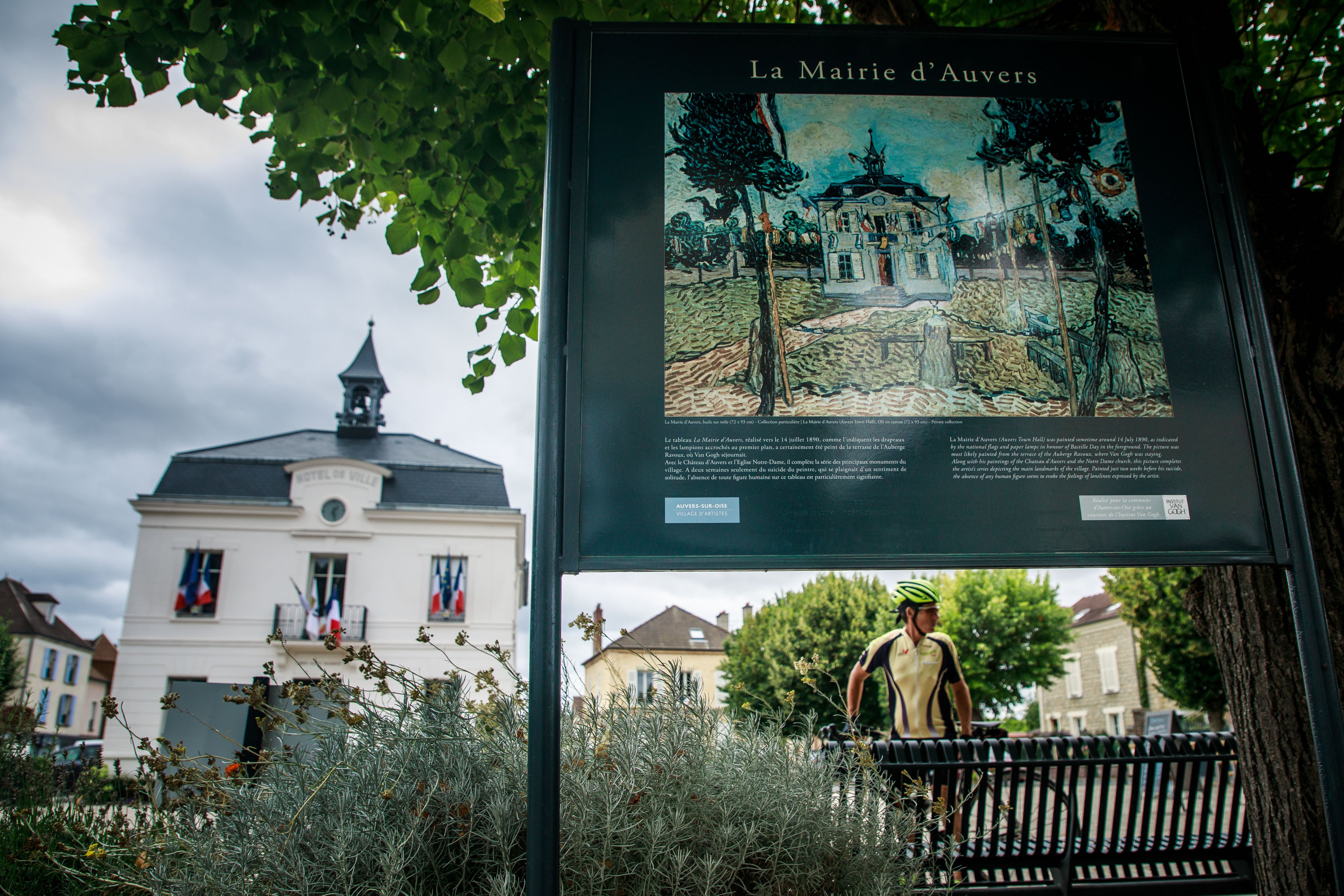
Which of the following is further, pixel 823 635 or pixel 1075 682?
pixel 1075 682

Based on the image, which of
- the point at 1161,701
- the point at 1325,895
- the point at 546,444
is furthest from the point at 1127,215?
the point at 1161,701

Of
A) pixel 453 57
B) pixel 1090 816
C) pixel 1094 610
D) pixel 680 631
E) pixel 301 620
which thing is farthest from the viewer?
pixel 1094 610

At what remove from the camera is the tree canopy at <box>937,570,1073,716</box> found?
31594 millimetres

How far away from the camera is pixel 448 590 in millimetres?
30703

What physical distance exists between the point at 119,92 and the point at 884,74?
11.0ft

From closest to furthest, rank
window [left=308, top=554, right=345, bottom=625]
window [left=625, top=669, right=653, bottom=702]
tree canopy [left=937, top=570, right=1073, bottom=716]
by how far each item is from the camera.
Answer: window [left=625, top=669, right=653, bottom=702]
window [left=308, top=554, right=345, bottom=625]
tree canopy [left=937, top=570, right=1073, bottom=716]

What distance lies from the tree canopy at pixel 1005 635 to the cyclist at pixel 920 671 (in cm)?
2748

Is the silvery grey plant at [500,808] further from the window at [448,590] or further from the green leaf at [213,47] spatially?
the window at [448,590]

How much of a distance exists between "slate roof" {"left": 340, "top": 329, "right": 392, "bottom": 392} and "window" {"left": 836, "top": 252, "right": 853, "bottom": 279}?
3705 centimetres

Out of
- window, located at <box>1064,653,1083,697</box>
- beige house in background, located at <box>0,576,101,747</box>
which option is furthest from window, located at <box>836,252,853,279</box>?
beige house in background, located at <box>0,576,101,747</box>

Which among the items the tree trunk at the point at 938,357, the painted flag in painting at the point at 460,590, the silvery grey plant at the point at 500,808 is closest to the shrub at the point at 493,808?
the silvery grey plant at the point at 500,808

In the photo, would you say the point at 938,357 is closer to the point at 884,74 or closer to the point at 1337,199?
the point at 884,74

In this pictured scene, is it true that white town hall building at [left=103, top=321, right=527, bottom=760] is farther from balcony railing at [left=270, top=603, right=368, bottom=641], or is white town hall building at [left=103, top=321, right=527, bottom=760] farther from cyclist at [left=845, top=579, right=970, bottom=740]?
cyclist at [left=845, top=579, right=970, bottom=740]

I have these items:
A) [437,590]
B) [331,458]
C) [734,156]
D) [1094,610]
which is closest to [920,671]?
[734,156]
